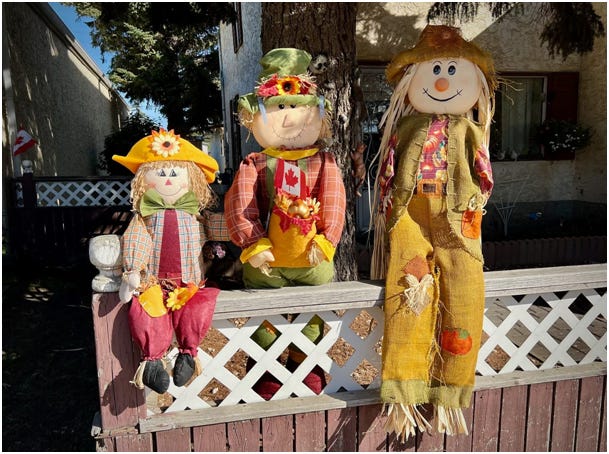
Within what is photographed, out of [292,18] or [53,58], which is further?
[53,58]

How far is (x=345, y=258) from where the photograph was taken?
135 inches

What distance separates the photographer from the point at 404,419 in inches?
81.0

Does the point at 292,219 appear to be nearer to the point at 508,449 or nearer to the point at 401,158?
the point at 401,158

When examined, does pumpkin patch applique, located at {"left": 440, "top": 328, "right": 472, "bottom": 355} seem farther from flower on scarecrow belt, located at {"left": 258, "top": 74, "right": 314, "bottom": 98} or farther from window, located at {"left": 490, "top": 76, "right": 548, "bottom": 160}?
window, located at {"left": 490, "top": 76, "right": 548, "bottom": 160}

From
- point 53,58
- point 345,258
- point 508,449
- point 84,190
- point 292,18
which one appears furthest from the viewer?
point 53,58

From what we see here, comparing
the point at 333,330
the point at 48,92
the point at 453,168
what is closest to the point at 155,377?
the point at 333,330

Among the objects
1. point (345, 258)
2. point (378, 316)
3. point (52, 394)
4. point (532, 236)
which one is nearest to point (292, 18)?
point (345, 258)

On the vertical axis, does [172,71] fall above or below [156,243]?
above

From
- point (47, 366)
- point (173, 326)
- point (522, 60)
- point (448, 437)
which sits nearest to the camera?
point (173, 326)

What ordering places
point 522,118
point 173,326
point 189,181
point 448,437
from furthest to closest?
point 522,118
point 448,437
point 189,181
point 173,326

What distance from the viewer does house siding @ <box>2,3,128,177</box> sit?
805cm

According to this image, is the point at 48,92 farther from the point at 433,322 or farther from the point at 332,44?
the point at 433,322

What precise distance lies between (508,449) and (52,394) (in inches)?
124

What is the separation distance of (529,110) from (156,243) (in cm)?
807
